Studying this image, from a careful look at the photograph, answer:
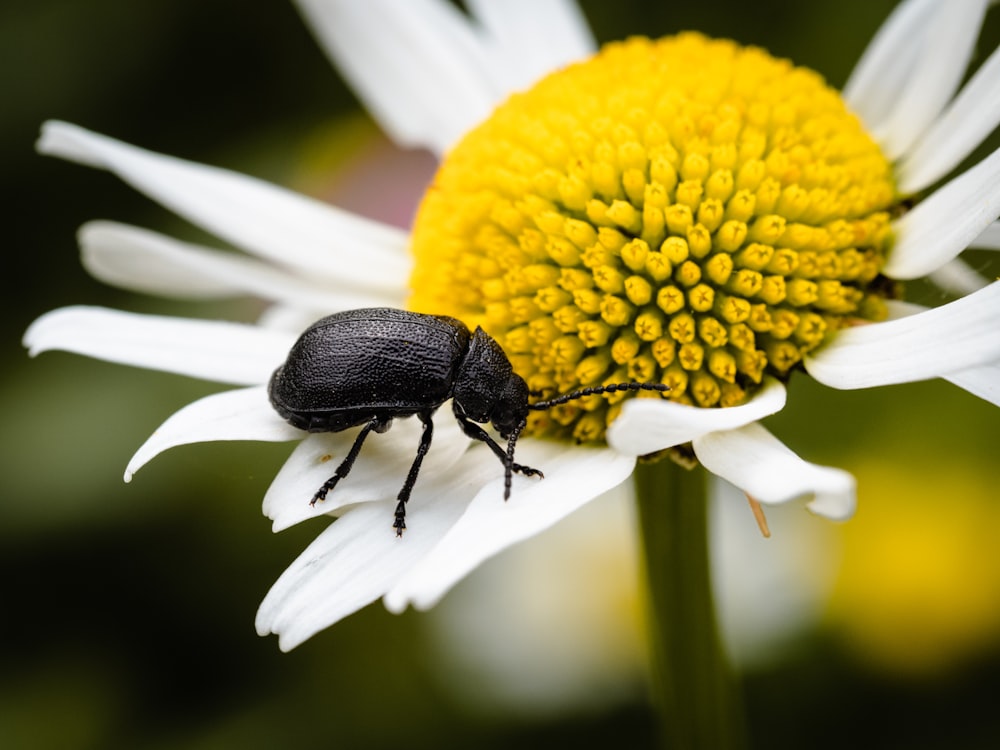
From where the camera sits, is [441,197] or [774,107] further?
[441,197]

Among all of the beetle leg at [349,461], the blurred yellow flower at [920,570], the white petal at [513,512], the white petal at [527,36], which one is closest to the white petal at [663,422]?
the white petal at [513,512]

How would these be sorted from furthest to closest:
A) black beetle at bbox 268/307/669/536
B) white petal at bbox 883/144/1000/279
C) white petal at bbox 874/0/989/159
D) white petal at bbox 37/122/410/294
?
white petal at bbox 37/122/410/294 < white petal at bbox 874/0/989/159 < black beetle at bbox 268/307/669/536 < white petal at bbox 883/144/1000/279

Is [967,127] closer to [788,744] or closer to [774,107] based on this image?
[774,107]

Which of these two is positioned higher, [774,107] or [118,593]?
[774,107]

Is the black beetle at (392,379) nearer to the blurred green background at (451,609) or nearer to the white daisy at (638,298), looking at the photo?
the white daisy at (638,298)

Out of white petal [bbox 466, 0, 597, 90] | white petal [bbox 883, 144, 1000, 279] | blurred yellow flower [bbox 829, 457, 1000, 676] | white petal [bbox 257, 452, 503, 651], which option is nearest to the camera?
white petal [bbox 257, 452, 503, 651]

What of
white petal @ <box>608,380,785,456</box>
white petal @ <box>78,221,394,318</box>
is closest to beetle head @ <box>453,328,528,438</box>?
white petal @ <box>608,380,785,456</box>

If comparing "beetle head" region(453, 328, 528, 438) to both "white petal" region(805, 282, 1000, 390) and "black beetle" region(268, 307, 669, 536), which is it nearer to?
"black beetle" region(268, 307, 669, 536)

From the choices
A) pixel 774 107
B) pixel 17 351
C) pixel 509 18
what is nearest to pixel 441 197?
pixel 774 107
